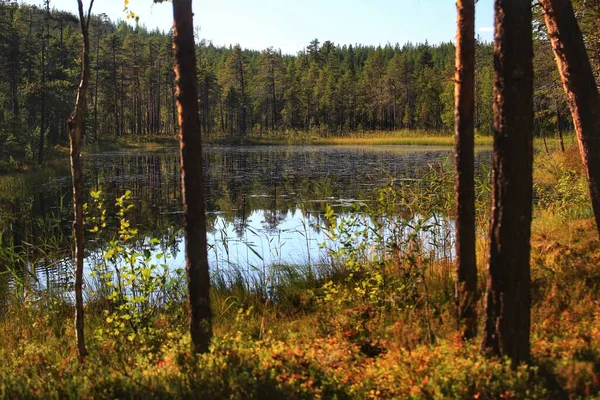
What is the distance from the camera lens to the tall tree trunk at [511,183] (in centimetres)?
376

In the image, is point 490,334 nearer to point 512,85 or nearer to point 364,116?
point 512,85

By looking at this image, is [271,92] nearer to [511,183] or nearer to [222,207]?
[222,207]

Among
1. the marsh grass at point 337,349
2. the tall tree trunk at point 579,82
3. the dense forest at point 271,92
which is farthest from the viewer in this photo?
the dense forest at point 271,92

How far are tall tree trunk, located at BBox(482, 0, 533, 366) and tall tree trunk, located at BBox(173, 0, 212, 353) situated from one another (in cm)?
241

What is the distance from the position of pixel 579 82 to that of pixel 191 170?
4971mm

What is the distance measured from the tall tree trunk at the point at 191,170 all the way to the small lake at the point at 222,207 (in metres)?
2.91

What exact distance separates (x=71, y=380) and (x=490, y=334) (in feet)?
11.0

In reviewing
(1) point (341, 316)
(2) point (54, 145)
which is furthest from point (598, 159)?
(2) point (54, 145)

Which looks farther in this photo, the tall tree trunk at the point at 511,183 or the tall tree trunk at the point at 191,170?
the tall tree trunk at the point at 191,170

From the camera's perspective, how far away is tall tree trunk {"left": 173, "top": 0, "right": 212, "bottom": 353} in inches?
173

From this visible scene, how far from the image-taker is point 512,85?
3.77 m

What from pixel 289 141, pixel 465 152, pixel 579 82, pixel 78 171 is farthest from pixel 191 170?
pixel 289 141

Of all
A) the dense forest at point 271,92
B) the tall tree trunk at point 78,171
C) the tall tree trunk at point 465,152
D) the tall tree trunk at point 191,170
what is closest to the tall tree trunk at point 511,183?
the tall tree trunk at point 465,152

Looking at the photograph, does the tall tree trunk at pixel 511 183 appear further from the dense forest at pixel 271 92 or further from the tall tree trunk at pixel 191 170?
the dense forest at pixel 271 92
